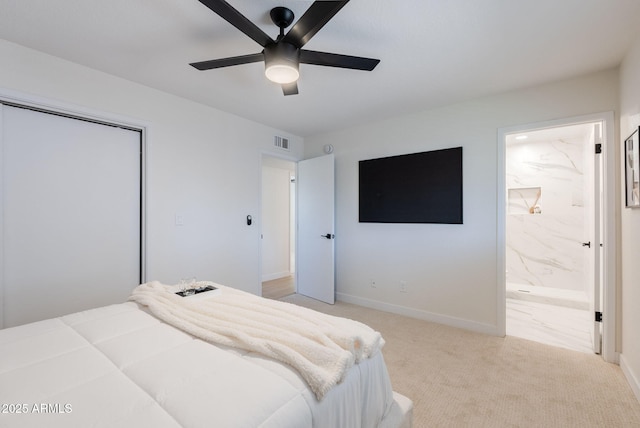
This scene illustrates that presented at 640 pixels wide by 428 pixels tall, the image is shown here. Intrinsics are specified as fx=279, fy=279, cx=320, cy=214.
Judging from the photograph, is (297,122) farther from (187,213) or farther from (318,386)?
(318,386)

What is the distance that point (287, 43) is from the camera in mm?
1579

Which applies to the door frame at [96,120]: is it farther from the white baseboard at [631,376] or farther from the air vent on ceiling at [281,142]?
the white baseboard at [631,376]

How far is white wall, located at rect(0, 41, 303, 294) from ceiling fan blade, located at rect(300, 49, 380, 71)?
1823 mm

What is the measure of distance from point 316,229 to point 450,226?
5.90 ft

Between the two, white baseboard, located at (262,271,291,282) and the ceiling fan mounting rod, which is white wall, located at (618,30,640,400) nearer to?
the ceiling fan mounting rod

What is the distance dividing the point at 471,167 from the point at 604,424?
7.16 feet

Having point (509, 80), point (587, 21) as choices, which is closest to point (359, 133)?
point (509, 80)

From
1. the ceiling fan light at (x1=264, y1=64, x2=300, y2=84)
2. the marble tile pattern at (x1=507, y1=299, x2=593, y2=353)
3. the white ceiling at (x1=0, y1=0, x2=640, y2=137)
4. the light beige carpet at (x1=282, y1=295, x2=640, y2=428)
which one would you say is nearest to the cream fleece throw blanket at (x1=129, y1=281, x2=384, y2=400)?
the light beige carpet at (x1=282, y1=295, x2=640, y2=428)

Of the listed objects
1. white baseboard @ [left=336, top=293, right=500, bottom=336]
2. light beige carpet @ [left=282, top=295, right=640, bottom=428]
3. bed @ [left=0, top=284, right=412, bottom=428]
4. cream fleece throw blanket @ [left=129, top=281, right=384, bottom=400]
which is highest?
cream fleece throw blanket @ [left=129, top=281, right=384, bottom=400]

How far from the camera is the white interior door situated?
3.89m

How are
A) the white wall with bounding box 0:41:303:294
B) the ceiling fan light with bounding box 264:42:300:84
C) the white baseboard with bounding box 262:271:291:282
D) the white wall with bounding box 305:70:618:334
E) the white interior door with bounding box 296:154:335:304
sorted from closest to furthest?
the ceiling fan light with bounding box 264:42:300:84, the white wall with bounding box 0:41:303:294, the white wall with bounding box 305:70:618:334, the white interior door with bounding box 296:154:335:304, the white baseboard with bounding box 262:271:291:282

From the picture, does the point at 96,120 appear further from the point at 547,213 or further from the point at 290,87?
the point at 547,213

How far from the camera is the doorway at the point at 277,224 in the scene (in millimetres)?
5305

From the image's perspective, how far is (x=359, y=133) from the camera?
3812mm
